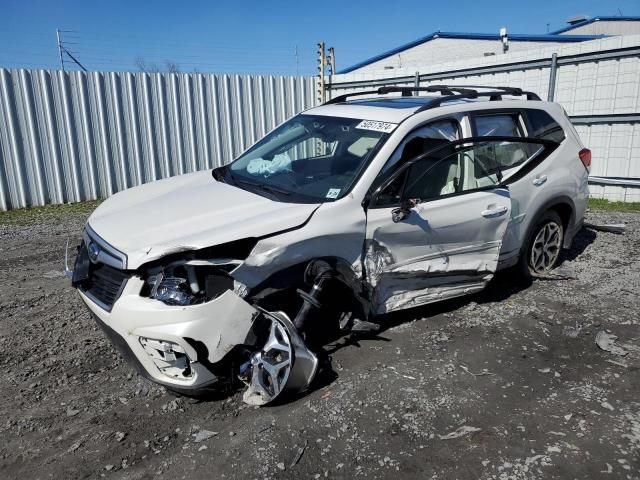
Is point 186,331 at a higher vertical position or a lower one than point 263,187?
lower

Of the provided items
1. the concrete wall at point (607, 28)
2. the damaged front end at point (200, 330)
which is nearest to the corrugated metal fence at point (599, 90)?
the damaged front end at point (200, 330)

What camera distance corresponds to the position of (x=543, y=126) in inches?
198

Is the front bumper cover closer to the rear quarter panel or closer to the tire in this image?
the rear quarter panel

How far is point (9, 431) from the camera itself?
3.04 m

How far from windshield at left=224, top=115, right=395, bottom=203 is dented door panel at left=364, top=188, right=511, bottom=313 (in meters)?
0.42

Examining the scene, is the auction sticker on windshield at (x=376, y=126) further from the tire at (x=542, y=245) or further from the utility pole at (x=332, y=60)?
the utility pole at (x=332, y=60)

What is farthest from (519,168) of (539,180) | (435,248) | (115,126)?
(115,126)

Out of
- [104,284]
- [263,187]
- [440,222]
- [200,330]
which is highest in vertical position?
[263,187]

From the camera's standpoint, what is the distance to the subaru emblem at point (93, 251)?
337 centimetres

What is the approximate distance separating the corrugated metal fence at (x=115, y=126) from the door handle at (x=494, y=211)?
779 centimetres

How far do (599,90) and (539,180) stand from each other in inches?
206

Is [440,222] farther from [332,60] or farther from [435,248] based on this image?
[332,60]

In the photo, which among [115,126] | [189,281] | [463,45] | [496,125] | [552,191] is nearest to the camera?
[189,281]

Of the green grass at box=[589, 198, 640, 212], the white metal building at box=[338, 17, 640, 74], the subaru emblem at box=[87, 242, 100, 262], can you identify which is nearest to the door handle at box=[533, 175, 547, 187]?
the subaru emblem at box=[87, 242, 100, 262]
